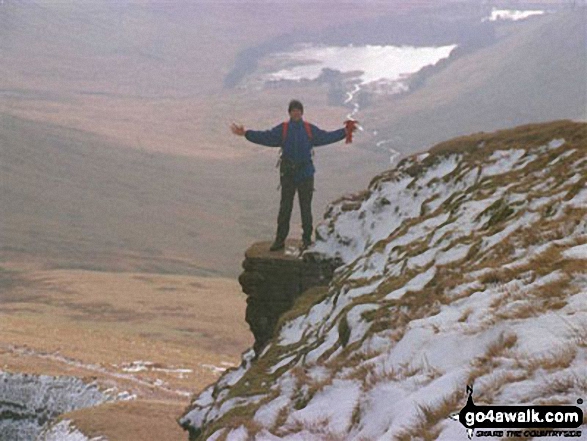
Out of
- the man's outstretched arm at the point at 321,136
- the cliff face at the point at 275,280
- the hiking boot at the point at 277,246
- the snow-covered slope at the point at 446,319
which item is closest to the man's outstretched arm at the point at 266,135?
the man's outstretched arm at the point at 321,136

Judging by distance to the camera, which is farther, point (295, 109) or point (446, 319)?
point (295, 109)

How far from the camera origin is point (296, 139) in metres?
22.3

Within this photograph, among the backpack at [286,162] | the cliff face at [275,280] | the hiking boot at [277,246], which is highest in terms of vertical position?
the backpack at [286,162]

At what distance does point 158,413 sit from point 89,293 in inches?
6247

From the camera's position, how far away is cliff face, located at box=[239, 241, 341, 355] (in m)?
23.8

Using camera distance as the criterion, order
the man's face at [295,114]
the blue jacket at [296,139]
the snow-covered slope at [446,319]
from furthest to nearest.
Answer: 1. the blue jacket at [296,139]
2. the man's face at [295,114]
3. the snow-covered slope at [446,319]

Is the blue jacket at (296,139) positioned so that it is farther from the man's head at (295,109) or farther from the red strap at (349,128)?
the man's head at (295,109)

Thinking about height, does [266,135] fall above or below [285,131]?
below

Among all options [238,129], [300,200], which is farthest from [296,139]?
[300,200]

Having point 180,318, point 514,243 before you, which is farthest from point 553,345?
point 180,318

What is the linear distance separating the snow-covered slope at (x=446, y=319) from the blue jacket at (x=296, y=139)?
115 inches

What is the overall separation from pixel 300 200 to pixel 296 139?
2202 millimetres

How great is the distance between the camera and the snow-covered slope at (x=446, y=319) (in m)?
8.53

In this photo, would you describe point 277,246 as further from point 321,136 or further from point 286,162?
point 321,136
